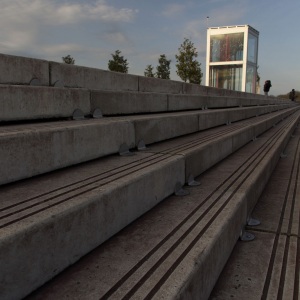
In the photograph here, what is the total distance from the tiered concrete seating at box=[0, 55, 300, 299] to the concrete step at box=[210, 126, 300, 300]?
0.10 metres

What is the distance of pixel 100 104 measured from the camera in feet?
11.5

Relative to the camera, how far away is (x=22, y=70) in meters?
3.15

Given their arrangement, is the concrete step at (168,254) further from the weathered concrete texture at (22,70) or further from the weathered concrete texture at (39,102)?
the weathered concrete texture at (22,70)

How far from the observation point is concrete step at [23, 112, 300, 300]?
1298 millimetres

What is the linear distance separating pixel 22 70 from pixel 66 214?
2.24 m

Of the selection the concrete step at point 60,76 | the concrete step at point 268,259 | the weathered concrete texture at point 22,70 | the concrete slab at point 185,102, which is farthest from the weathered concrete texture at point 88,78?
the concrete step at point 268,259

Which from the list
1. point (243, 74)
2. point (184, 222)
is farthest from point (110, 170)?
point (243, 74)

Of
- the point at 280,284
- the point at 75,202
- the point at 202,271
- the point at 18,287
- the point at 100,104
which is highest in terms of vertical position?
the point at 100,104

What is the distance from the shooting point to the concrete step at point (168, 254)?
130 centimetres

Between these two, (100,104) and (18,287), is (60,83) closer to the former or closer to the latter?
(100,104)

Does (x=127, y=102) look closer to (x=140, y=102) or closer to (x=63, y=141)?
(x=140, y=102)

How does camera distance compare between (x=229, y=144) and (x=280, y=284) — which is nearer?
(x=280, y=284)

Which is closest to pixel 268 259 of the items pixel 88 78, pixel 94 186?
pixel 94 186

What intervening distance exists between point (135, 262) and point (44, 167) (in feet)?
3.04
